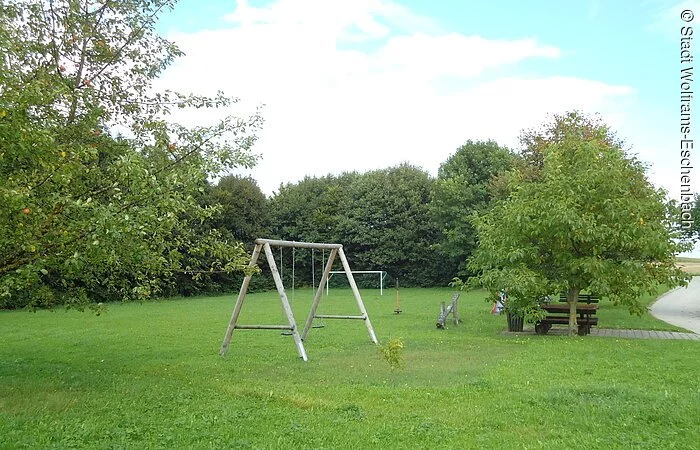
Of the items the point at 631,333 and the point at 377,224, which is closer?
the point at 631,333

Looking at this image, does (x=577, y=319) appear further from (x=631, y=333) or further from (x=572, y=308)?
(x=631, y=333)

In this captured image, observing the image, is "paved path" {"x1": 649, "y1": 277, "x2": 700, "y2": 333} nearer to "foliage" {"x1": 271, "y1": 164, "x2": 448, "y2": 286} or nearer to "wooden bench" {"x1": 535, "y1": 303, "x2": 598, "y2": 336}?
"wooden bench" {"x1": 535, "y1": 303, "x2": 598, "y2": 336}

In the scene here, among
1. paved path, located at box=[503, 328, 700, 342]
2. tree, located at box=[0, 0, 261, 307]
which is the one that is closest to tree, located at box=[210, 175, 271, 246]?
paved path, located at box=[503, 328, 700, 342]

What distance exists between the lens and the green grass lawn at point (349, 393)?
599 centimetres

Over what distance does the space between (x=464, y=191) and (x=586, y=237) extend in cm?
2568

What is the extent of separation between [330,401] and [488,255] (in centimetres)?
873

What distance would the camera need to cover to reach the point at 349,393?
26.7 ft

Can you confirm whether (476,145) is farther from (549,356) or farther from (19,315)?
(549,356)

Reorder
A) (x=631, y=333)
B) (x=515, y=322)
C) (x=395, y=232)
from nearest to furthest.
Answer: (x=631, y=333) < (x=515, y=322) < (x=395, y=232)

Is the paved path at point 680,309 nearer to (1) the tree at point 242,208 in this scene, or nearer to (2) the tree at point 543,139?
(2) the tree at point 543,139

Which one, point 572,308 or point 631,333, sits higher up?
point 572,308

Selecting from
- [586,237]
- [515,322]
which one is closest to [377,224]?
[515,322]

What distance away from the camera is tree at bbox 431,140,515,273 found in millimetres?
38969

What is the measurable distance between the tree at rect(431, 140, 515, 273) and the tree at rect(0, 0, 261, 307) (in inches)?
1180
